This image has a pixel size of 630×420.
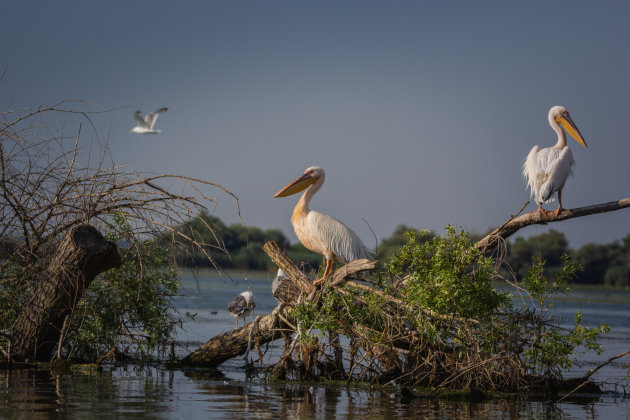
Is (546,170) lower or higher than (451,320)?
higher

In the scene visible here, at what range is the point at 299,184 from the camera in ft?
32.1

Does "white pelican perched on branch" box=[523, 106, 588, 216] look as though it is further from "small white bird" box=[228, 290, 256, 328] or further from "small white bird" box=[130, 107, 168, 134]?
"small white bird" box=[130, 107, 168, 134]

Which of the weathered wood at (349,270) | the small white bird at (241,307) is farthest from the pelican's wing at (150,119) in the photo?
the weathered wood at (349,270)

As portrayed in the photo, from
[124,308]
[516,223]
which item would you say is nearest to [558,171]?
[516,223]

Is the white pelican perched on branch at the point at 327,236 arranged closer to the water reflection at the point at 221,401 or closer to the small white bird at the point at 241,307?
the water reflection at the point at 221,401

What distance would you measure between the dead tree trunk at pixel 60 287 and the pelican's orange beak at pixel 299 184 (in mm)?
2577

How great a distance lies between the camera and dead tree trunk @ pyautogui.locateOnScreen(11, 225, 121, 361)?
762cm

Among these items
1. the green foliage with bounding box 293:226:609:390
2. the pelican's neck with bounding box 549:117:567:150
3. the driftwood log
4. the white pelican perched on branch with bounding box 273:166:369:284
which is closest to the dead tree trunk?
the driftwood log

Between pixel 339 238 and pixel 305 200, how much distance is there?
2.76ft

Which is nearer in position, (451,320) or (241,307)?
(451,320)

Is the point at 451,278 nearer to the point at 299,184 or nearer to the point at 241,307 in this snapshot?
the point at 299,184

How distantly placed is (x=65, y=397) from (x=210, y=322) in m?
9.50

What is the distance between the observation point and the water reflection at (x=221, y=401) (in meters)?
6.29

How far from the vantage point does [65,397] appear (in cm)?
664
